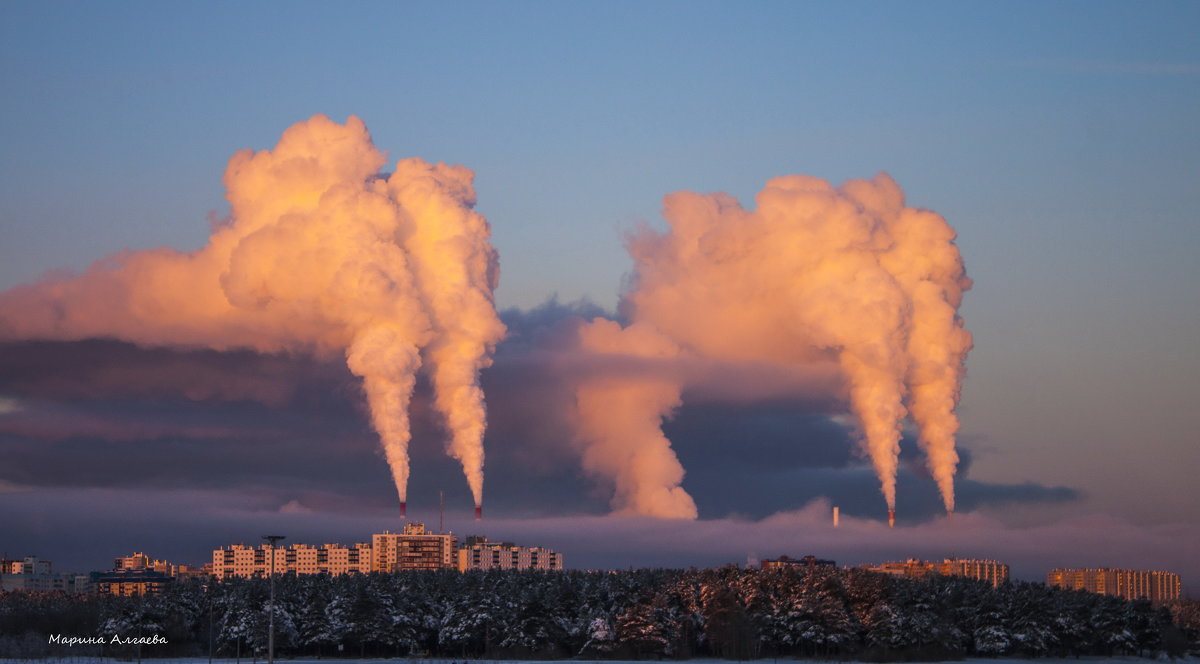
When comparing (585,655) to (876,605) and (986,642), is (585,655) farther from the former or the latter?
(986,642)

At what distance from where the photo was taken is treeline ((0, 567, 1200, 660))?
545 feet

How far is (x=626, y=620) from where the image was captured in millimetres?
165500

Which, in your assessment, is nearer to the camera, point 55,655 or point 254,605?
point 55,655

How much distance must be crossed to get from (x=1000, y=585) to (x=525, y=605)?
210 ft

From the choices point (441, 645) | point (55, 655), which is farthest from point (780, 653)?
point (55, 655)

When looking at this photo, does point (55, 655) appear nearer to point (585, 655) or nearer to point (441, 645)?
point (441, 645)

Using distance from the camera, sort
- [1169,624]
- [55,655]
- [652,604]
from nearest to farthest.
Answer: [55,655] < [652,604] < [1169,624]

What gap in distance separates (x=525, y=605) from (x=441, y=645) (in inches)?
408

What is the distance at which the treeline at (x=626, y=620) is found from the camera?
16625 centimetres

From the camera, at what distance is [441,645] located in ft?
554

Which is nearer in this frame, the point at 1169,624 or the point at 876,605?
the point at 876,605

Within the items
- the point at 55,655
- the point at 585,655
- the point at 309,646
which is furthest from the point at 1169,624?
the point at 55,655

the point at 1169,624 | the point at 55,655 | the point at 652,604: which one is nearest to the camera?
the point at 55,655

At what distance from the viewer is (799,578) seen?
17950 cm
